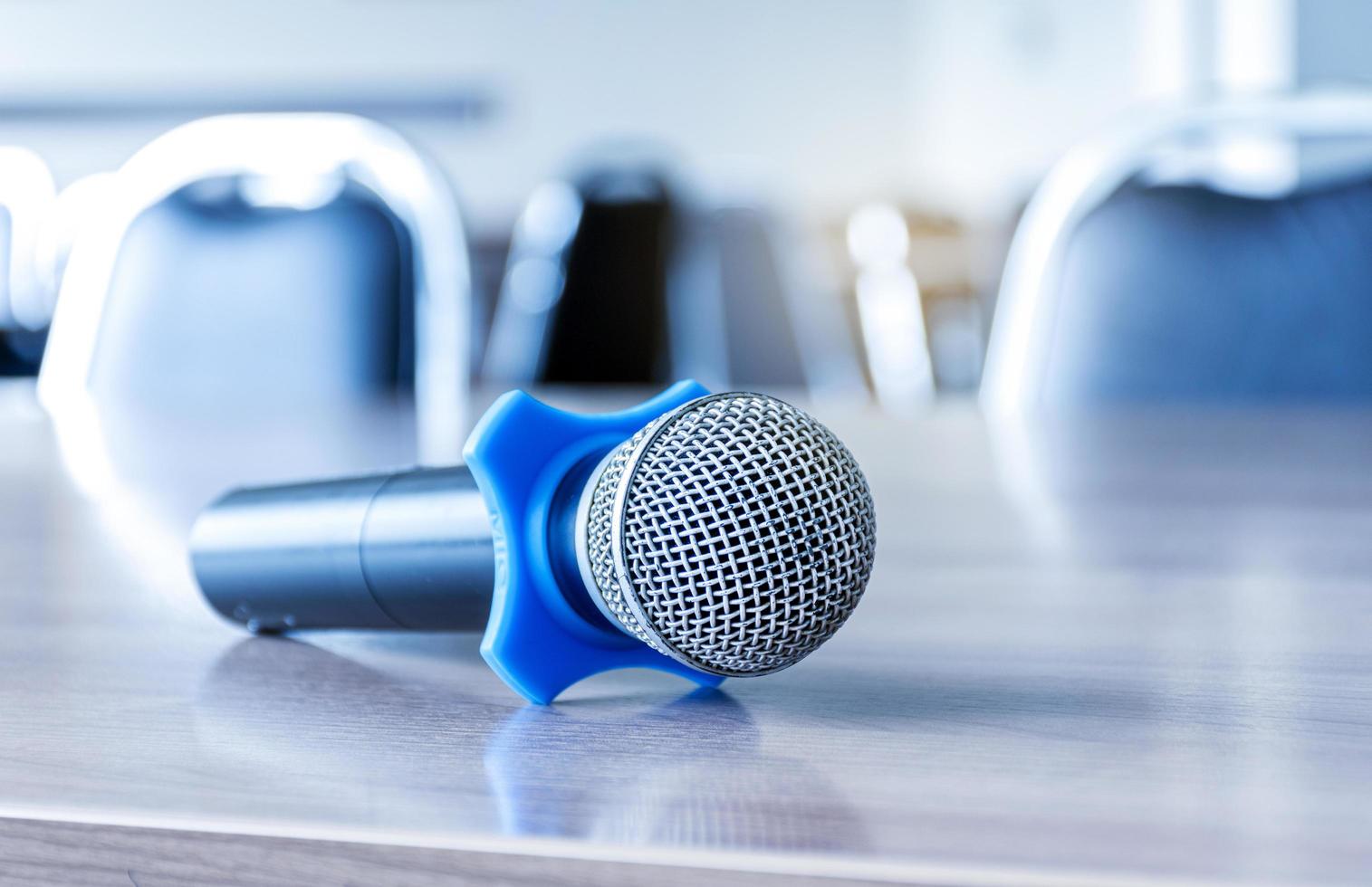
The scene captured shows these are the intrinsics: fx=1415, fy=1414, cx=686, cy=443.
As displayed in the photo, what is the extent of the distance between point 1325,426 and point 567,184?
170 centimetres

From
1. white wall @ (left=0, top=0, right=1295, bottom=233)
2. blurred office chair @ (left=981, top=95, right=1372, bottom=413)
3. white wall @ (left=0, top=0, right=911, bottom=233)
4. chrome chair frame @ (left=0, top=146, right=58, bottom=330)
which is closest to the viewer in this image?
blurred office chair @ (left=981, top=95, right=1372, bottom=413)

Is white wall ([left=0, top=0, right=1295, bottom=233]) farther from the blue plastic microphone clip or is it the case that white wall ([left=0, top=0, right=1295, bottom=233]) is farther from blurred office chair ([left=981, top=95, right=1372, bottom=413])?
the blue plastic microphone clip

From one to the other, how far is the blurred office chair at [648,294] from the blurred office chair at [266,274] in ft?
1.95

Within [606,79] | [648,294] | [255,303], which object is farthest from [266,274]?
[606,79]

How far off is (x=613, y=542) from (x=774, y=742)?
48 mm

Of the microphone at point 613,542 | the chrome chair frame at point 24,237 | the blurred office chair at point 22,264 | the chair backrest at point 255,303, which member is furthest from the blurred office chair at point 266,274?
the chrome chair frame at point 24,237

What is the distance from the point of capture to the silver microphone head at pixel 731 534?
0.85 feet

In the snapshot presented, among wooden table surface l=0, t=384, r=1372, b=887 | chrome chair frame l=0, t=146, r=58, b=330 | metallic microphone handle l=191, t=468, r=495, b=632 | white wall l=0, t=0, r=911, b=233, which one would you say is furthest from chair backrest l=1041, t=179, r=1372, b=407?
white wall l=0, t=0, r=911, b=233

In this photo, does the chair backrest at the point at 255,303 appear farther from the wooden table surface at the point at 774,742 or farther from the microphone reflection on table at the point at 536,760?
the microphone reflection on table at the point at 536,760

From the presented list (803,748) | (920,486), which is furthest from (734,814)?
(920,486)

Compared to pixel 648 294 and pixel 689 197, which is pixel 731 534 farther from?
pixel 689 197

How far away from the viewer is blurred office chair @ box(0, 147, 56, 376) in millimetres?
3680

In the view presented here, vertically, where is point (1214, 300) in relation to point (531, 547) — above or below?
above

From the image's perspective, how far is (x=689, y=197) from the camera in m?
3.20
